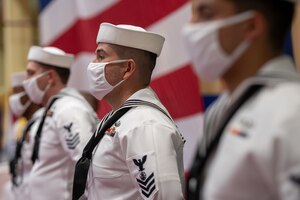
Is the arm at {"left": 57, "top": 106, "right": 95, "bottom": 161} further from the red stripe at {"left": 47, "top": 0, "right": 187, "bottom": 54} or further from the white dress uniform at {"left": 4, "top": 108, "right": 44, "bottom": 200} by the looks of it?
the red stripe at {"left": 47, "top": 0, "right": 187, "bottom": 54}

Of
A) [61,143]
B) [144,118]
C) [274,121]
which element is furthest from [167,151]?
[61,143]

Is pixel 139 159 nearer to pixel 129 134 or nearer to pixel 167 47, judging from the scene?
pixel 129 134

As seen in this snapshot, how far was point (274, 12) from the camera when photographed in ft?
3.96

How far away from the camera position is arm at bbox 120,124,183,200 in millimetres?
1768

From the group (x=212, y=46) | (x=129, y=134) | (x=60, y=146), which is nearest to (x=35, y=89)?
(x=60, y=146)

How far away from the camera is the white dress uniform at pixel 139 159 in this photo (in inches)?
69.8

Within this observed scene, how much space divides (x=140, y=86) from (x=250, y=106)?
95 cm

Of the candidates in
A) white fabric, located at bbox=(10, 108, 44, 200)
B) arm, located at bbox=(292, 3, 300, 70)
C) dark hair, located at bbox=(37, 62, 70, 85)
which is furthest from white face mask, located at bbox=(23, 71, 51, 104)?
arm, located at bbox=(292, 3, 300, 70)

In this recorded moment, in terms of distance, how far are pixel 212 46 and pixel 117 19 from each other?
2167 mm

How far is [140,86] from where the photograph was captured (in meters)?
2.07

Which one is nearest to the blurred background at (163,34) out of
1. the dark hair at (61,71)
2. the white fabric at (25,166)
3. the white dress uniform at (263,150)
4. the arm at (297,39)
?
the arm at (297,39)

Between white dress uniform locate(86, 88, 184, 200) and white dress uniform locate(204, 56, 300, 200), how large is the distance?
0.61 m

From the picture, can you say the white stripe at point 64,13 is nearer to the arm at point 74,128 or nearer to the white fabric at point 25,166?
the white fabric at point 25,166

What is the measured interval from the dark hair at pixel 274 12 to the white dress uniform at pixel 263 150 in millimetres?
83
